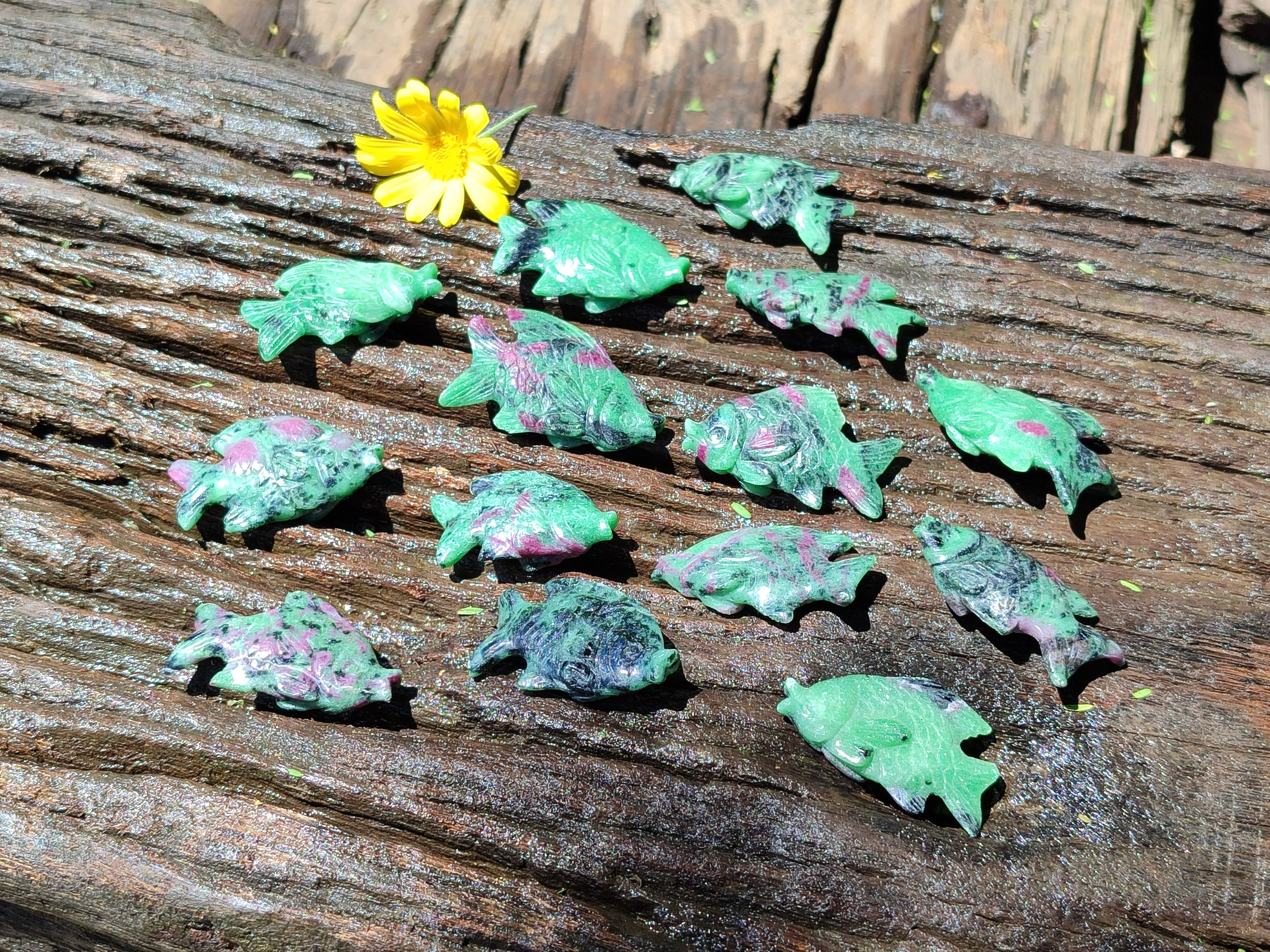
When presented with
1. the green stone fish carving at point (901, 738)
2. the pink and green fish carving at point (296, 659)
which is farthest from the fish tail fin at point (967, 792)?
the pink and green fish carving at point (296, 659)

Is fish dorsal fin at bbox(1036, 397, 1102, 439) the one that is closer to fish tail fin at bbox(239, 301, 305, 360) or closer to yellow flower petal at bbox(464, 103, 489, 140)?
yellow flower petal at bbox(464, 103, 489, 140)

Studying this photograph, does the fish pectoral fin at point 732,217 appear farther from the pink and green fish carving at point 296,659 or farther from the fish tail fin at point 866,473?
the pink and green fish carving at point 296,659

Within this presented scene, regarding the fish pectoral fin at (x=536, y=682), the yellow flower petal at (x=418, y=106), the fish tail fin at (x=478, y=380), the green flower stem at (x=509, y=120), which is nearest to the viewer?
the fish pectoral fin at (x=536, y=682)

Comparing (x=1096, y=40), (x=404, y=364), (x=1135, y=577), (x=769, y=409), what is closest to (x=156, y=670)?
(x=404, y=364)

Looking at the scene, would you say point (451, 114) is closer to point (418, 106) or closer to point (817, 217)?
point (418, 106)

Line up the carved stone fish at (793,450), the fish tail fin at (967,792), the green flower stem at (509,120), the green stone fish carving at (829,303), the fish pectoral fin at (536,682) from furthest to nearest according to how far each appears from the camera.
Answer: the green flower stem at (509,120), the green stone fish carving at (829,303), the carved stone fish at (793,450), the fish pectoral fin at (536,682), the fish tail fin at (967,792)

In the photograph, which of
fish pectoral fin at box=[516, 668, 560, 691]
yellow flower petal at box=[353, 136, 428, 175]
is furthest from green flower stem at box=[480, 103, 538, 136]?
fish pectoral fin at box=[516, 668, 560, 691]
